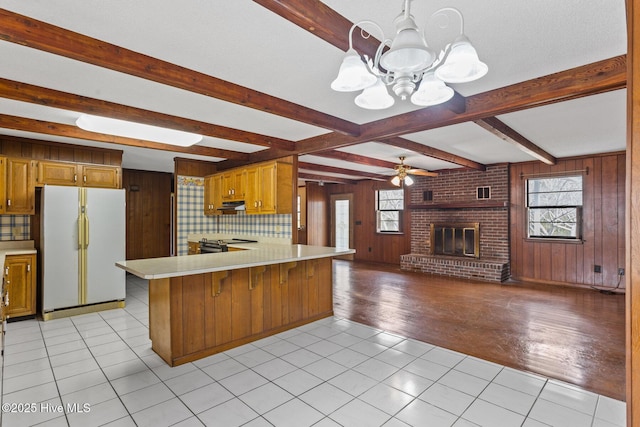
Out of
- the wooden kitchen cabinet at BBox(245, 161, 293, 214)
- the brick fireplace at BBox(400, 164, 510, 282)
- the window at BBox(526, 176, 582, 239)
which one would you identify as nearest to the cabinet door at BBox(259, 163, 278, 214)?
the wooden kitchen cabinet at BBox(245, 161, 293, 214)

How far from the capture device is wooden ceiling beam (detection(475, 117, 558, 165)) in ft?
11.3

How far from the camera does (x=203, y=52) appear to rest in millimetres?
2176

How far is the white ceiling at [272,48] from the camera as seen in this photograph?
67.6 inches

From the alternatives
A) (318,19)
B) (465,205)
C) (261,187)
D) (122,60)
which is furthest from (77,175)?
(465,205)

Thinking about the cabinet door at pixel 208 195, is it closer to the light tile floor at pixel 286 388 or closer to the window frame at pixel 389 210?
the light tile floor at pixel 286 388

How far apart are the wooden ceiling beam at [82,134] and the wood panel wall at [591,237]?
5848mm

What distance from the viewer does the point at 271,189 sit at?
15.6 ft

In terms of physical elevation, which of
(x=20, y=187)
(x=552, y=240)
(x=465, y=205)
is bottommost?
(x=552, y=240)

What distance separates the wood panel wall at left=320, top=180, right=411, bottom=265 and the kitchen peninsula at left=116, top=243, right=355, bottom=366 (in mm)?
4912

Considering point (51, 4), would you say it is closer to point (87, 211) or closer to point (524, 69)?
point (524, 69)

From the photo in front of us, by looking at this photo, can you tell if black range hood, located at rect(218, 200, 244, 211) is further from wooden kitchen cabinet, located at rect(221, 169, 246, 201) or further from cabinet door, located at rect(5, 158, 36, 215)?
cabinet door, located at rect(5, 158, 36, 215)

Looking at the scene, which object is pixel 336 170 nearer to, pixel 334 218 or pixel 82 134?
pixel 334 218

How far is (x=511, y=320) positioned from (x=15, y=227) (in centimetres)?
655

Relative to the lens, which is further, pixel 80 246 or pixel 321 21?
pixel 80 246
